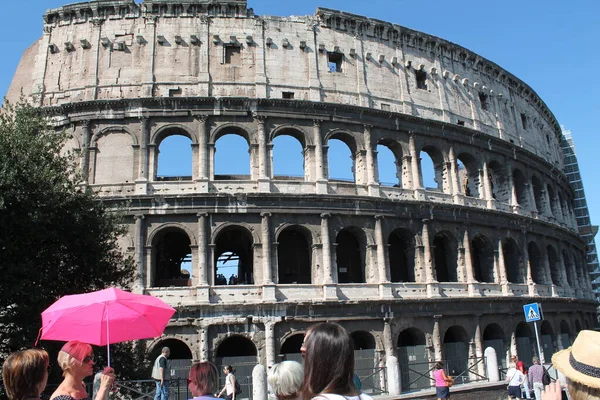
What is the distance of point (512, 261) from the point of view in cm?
2453

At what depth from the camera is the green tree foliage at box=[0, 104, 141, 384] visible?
11.7 meters

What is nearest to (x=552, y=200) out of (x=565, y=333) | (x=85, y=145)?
(x=565, y=333)

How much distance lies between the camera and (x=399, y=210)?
20484 millimetres

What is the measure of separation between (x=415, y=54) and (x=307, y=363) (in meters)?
22.9

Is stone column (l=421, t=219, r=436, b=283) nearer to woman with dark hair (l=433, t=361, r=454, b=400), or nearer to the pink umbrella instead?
woman with dark hair (l=433, t=361, r=454, b=400)

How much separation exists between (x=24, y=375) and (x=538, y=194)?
93.8 ft

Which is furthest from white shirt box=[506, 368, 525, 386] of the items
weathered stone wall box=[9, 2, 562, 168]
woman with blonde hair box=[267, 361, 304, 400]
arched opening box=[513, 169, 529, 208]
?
arched opening box=[513, 169, 529, 208]

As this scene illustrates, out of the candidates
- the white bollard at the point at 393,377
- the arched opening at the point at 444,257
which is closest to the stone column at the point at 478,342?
the arched opening at the point at 444,257

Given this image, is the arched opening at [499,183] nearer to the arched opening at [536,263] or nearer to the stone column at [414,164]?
the arched opening at [536,263]

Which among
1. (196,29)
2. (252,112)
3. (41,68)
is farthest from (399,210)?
(41,68)

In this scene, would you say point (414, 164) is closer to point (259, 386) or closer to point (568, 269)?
point (259, 386)

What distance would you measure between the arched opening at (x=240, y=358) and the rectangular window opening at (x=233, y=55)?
408 inches

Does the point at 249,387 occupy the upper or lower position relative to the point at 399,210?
lower

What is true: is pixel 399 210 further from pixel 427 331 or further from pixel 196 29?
pixel 196 29
